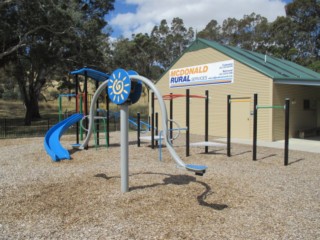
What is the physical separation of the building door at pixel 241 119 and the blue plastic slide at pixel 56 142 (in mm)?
7875

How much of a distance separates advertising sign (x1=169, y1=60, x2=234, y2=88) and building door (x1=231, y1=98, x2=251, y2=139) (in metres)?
1.37

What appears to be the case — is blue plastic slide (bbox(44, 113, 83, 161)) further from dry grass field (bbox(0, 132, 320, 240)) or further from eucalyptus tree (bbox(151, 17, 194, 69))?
eucalyptus tree (bbox(151, 17, 194, 69))

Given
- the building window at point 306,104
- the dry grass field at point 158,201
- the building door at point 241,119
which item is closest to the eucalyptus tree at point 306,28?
the building window at point 306,104

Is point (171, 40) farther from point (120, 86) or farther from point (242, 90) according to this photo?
point (120, 86)

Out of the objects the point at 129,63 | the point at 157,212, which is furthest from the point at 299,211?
the point at 129,63

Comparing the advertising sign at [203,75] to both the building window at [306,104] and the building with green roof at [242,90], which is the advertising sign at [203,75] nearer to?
the building with green roof at [242,90]

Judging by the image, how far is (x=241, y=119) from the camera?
48.4ft

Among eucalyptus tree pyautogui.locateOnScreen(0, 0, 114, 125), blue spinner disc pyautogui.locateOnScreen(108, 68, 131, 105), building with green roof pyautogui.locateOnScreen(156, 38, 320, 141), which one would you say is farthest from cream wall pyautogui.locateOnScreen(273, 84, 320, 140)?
eucalyptus tree pyautogui.locateOnScreen(0, 0, 114, 125)

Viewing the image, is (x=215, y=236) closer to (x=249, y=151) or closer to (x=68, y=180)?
(x=68, y=180)

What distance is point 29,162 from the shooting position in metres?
8.30

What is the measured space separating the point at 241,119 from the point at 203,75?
11.4 ft

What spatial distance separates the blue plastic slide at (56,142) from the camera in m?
8.55

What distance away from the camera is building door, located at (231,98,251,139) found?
14438 millimetres

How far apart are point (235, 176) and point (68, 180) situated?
363cm
